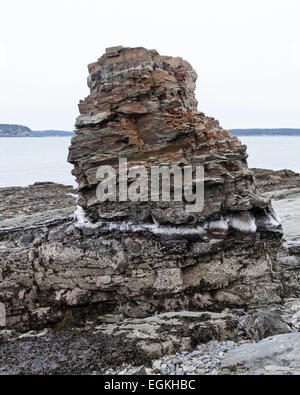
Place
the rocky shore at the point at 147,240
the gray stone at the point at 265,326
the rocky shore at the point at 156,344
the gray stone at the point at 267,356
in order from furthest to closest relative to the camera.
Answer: the rocky shore at the point at 147,240
the gray stone at the point at 265,326
the rocky shore at the point at 156,344
the gray stone at the point at 267,356

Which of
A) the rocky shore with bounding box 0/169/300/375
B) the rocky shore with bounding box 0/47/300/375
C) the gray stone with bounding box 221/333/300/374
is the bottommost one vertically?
the rocky shore with bounding box 0/169/300/375

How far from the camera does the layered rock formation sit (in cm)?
1362

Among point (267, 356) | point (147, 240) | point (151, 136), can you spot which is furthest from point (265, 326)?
point (151, 136)

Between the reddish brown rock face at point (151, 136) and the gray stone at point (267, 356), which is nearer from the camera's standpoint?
the gray stone at point (267, 356)

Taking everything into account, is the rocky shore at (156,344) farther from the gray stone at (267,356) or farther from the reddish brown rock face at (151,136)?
the reddish brown rock face at (151,136)

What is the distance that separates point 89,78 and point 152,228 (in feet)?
22.0

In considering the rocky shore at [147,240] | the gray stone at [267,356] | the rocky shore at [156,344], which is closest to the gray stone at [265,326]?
the rocky shore at [156,344]

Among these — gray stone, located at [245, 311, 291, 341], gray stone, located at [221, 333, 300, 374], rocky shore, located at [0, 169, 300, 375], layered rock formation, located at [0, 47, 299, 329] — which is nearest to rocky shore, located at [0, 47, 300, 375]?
layered rock formation, located at [0, 47, 299, 329]

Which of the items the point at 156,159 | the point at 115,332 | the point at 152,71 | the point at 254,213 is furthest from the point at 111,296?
the point at 152,71

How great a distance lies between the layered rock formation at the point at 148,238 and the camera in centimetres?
1362

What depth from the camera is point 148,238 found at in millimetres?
13820

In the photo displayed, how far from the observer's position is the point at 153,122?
13719 mm

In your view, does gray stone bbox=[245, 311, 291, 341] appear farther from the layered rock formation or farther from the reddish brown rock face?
the reddish brown rock face
